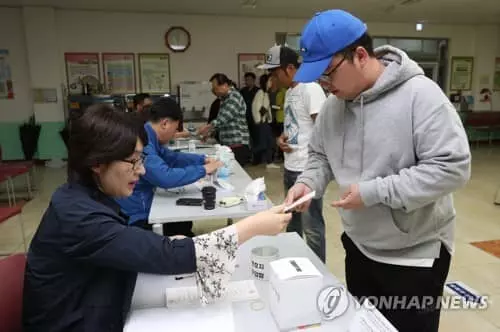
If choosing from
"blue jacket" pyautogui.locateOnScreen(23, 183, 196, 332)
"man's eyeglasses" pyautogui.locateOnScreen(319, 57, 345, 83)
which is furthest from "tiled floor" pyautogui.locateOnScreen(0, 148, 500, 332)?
"blue jacket" pyautogui.locateOnScreen(23, 183, 196, 332)

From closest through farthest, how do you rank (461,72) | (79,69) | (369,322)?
(369,322)
(79,69)
(461,72)

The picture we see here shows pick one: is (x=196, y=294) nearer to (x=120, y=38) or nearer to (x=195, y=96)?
(x=195, y=96)

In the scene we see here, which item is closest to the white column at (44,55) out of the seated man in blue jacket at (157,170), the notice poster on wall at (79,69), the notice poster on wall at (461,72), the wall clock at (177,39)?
the notice poster on wall at (79,69)

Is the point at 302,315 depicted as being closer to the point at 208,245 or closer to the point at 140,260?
the point at 208,245

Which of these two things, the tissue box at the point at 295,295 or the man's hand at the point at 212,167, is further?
the man's hand at the point at 212,167

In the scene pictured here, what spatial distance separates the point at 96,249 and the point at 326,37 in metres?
0.84

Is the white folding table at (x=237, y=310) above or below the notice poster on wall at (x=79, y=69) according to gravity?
below

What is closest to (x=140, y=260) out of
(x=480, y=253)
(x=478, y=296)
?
(x=478, y=296)

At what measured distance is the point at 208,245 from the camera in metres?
1.05

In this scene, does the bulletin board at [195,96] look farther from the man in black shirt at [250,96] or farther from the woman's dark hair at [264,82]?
the woman's dark hair at [264,82]

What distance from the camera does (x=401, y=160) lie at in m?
1.12

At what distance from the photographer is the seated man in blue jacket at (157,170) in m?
2.12

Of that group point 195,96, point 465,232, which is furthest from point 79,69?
point 465,232

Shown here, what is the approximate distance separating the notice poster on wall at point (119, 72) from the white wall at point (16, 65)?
133cm
